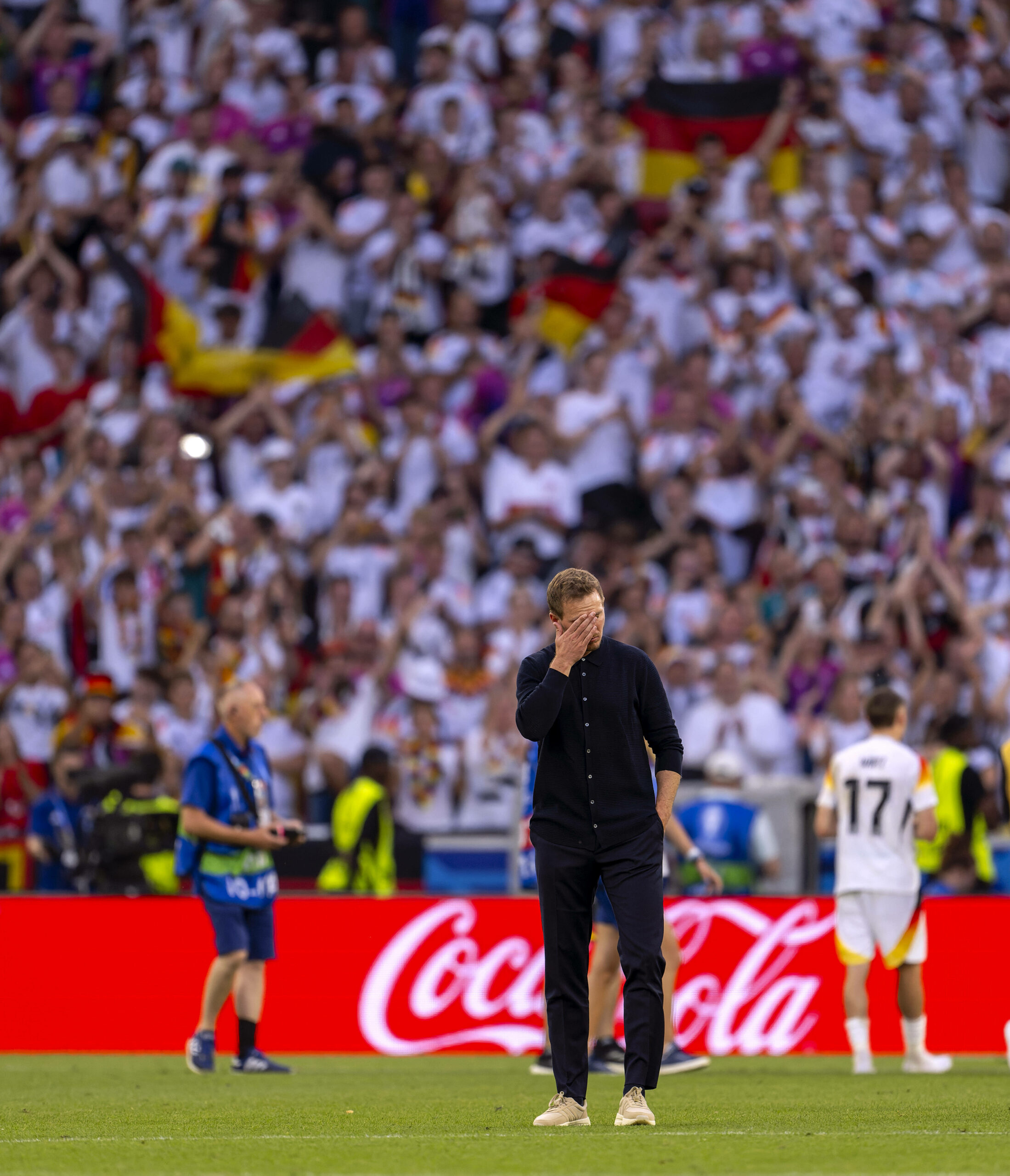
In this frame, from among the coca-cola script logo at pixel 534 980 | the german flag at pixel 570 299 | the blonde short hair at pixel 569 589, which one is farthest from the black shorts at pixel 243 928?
the german flag at pixel 570 299

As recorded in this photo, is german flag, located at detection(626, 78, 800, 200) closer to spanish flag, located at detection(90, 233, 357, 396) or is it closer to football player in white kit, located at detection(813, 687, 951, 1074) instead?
spanish flag, located at detection(90, 233, 357, 396)

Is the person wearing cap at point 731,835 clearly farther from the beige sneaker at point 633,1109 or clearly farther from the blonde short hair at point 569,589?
the blonde short hair at point 569,589

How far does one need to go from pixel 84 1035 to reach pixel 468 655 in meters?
4.73

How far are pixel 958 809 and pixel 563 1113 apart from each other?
621cm

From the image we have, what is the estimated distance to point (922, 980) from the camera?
40.3 ft

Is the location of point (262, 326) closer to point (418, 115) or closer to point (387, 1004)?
point (418, 115)

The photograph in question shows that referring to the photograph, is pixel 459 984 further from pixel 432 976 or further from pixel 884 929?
pixel 884 929

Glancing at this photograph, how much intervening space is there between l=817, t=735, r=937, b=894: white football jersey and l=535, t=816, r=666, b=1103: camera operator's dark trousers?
4227 millimetres

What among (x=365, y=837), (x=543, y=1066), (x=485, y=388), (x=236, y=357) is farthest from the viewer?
(x=236, y=357)

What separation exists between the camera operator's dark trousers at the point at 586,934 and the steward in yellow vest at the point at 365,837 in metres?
6.76

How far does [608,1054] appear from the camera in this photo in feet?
35.4

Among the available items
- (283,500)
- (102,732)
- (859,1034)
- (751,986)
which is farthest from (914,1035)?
(283,500)

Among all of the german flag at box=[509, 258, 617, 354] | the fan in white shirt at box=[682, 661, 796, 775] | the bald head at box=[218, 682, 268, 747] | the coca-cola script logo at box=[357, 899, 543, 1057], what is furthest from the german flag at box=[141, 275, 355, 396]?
the bald head at box=[218, 682, 268, 747]

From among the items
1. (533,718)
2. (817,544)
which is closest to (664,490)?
(817,544)
